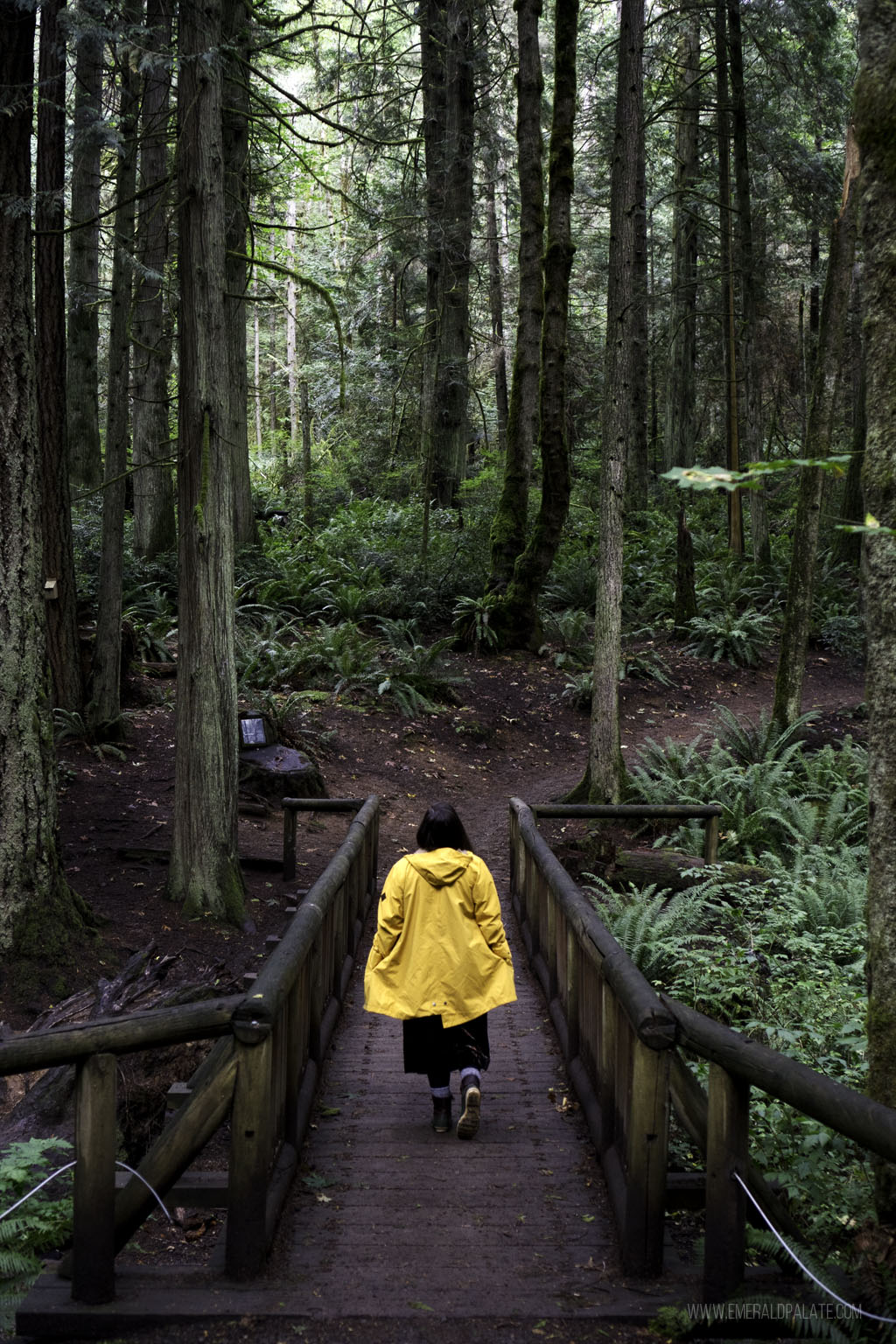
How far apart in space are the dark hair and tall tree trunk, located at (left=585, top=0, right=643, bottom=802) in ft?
19.1

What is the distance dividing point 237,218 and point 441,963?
8.57 meters

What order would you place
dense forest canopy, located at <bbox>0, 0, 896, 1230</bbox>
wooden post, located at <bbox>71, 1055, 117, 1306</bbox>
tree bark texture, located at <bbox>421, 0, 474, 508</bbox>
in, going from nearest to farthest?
wooden post, located at <bbox>71, 1055, 117, 1306</bbox>, dense forest canopy, located at <bbox>0, 0, 896, 1230</bbox>, tree bark texture, located at <bbox>421, 0, 474, 508</bbox>

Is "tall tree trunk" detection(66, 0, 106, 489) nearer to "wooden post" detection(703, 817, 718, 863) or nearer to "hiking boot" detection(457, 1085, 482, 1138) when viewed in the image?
"wooden post" detection(703, 817, 718, 863)

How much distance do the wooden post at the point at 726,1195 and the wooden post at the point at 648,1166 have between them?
12.1 inches

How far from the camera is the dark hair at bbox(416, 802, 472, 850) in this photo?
5.15 m

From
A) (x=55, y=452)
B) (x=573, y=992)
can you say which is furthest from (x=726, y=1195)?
(x=55, y=452)

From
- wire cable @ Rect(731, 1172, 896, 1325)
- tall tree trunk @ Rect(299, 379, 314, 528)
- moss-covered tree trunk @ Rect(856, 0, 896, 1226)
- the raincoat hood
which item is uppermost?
tall tree trunk @ Rect(299, 379, 314, 528)

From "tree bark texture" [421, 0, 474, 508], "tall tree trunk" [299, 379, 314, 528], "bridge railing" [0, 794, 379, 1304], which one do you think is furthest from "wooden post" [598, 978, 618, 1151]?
"tall tree trunk" [299, 379, 314, 528]

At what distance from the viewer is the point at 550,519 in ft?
57.2

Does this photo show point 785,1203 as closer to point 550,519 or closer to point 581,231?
point 550,519

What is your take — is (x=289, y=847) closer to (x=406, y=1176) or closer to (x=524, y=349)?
(x=406, y=1176)

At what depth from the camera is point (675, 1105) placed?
3725 millimetres

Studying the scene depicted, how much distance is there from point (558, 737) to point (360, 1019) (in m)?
9.21

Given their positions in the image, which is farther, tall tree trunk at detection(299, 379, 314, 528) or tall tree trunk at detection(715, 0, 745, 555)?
tall tree trunk at detection(299, 379, 314, 528)
